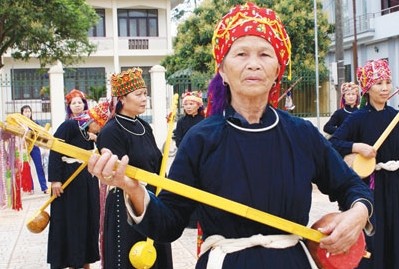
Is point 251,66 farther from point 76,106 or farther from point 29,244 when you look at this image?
point 29,244

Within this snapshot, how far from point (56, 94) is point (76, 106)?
8.40 metres

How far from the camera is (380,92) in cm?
521

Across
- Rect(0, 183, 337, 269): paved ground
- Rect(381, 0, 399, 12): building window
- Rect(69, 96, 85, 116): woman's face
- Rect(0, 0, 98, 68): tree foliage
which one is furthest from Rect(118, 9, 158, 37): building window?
Rect(69, 96, 85, 116): woman's face

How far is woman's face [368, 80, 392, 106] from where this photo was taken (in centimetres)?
521

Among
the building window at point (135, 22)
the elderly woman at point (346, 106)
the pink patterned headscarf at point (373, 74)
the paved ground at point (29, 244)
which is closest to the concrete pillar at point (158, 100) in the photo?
the paved ground at point (29, 244)

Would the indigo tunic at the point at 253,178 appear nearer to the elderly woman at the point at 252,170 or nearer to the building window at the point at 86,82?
the elderly woman at the point at 252,170

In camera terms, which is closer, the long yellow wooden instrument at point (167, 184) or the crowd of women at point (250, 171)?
the long yellow wooden instrument at point (167, 184)

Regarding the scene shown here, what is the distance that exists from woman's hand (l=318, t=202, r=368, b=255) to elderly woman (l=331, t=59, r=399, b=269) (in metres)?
2.60

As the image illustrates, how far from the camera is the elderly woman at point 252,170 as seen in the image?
2217mm

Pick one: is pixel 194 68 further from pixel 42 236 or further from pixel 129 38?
pixel 42 236

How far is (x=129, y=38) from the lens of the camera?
30797 mm

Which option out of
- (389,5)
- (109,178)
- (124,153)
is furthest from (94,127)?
(389,5)

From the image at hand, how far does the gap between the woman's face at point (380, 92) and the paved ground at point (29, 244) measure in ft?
8.19

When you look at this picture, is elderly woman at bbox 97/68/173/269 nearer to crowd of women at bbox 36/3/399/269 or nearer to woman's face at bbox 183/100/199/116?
crowd of women at bbox 36/3/399/269
